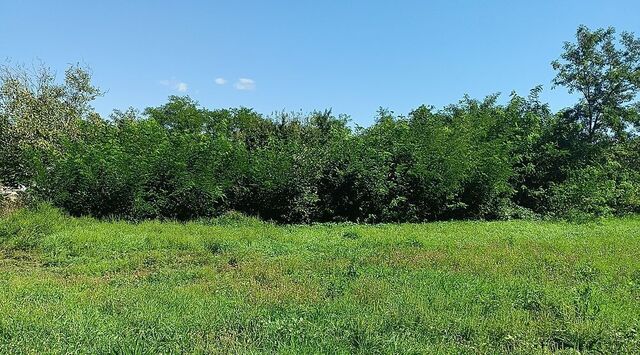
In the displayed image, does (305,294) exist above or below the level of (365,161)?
below

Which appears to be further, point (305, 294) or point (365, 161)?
point (365, 161)

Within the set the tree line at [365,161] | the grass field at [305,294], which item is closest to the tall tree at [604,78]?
the tree line at [365,161]

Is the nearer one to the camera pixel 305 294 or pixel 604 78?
pixel 305 294

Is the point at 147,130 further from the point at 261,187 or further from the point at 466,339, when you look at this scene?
the point at 466,339

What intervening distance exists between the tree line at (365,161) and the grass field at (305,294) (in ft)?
10.9

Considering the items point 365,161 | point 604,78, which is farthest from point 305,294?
point 604,78

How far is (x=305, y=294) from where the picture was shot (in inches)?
213

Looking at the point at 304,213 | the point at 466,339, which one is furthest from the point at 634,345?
the point at 304,213

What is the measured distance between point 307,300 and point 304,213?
33.2 ft

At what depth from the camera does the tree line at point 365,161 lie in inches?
527

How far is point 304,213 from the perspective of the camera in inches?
603

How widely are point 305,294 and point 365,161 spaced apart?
10.7 meters

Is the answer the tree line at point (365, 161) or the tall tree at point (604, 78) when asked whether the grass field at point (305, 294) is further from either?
the tall tree at point (604, 78)

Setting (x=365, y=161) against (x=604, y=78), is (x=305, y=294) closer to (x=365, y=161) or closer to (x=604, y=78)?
(x=365, y=161)
